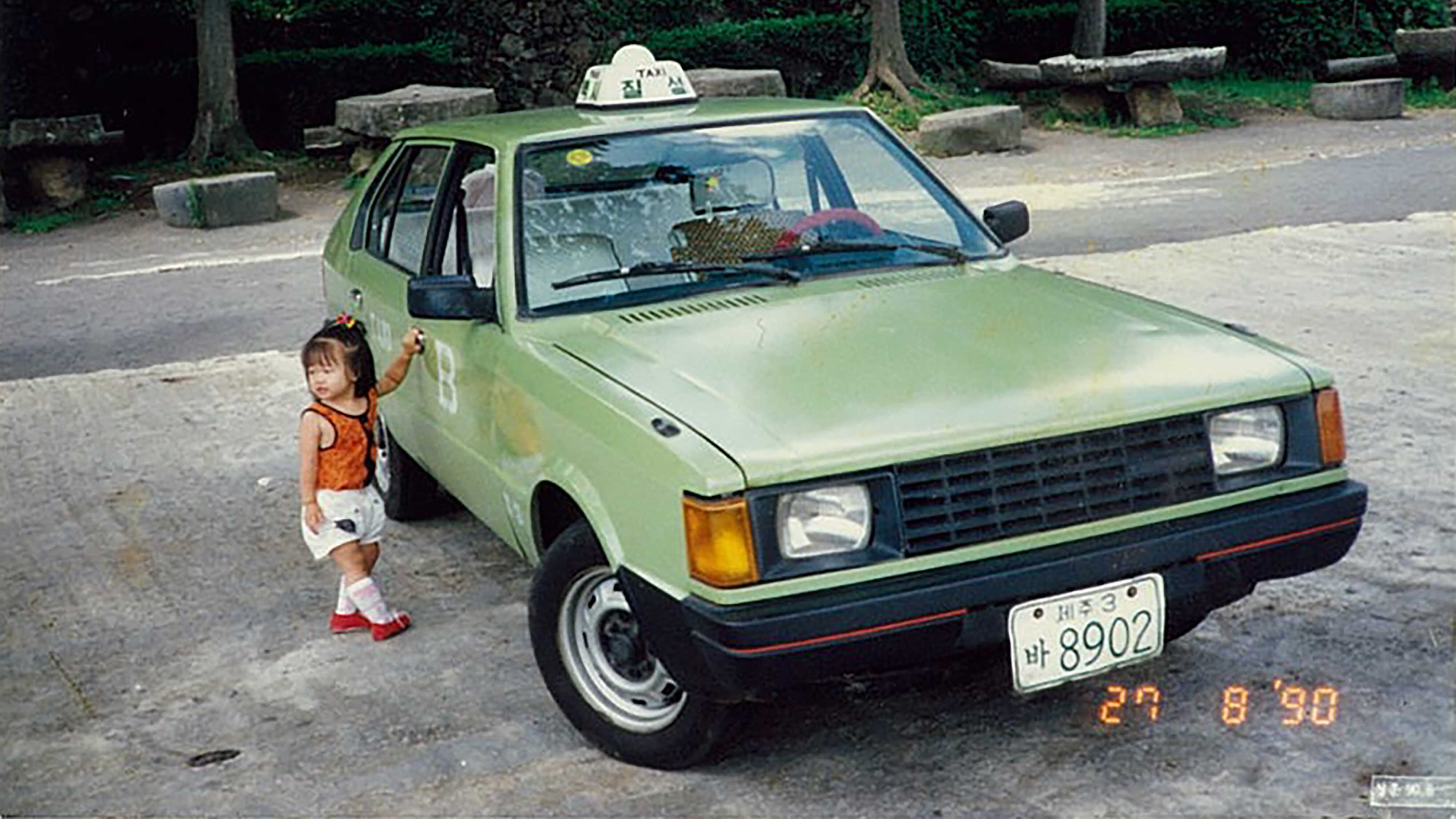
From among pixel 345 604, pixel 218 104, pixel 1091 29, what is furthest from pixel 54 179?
pixel 345 604

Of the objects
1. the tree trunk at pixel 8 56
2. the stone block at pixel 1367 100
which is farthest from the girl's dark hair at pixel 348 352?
the stone block at pixel 1367 100

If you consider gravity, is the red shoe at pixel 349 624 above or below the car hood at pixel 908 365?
below

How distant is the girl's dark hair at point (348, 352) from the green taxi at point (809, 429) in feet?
0.70

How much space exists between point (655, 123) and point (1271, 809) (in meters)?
2.58

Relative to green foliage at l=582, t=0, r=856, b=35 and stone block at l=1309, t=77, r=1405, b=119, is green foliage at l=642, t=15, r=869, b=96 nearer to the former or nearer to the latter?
green foliage at l=582, t=0, r=856, b=35

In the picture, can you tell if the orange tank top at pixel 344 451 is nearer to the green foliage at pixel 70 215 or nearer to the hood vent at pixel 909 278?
the hood vent at pixel 909 278

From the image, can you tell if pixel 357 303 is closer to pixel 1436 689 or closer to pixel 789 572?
pixel 789 572

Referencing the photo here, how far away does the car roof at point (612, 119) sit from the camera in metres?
5.06

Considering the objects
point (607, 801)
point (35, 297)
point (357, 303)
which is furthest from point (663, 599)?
point (35, 297)

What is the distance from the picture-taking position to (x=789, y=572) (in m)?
3.55

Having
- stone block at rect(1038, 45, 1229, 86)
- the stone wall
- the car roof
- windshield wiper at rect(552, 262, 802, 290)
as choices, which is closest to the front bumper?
windshield wiper at rect(552, 262, 802, 290)

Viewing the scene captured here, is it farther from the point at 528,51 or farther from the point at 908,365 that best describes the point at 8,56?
the point at 908,365

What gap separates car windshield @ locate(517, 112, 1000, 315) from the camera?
4.66 metres

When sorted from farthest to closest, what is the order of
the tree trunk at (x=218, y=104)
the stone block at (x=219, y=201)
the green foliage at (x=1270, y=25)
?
1. the green foliage at (x=1270, y=25)
2. the tree trunk at (x=218, y=104)
3. the stone block at (x=219, y=201)
